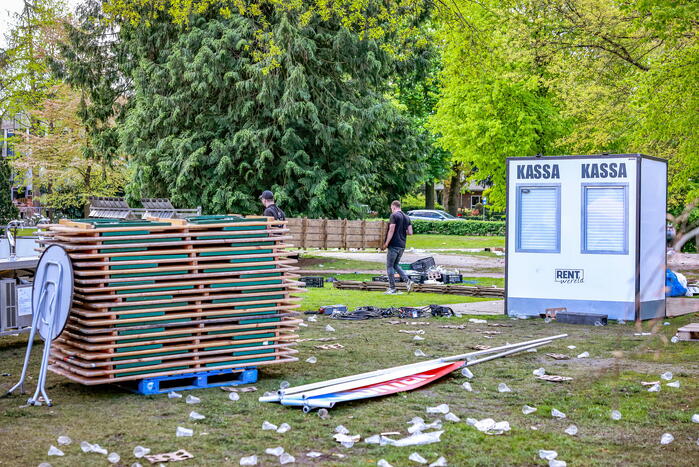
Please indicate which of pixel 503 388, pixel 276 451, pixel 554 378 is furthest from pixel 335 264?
pixel 276 451

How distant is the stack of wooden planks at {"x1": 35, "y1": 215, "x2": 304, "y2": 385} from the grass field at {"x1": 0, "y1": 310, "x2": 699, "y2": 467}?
1.15 ft

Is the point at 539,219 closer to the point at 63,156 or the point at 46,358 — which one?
the point at 46,358

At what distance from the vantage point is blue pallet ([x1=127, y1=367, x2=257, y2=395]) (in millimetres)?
8751

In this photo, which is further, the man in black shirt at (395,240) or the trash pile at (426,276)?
the trash pile at (426,276)

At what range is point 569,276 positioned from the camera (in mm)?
15359

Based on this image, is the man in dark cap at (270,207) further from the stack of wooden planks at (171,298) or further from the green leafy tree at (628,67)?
the green leafy tree at (628,67)

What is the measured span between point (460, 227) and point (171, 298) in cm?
4513

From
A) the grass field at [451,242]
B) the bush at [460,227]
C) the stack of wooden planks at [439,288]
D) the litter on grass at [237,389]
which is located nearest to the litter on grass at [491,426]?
the litter on grass at [237,389]

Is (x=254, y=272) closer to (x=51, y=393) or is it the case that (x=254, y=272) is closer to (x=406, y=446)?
(x=51, y=393)

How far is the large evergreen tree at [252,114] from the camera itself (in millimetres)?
27719

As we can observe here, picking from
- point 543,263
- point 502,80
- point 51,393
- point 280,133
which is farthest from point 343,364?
point 502,80

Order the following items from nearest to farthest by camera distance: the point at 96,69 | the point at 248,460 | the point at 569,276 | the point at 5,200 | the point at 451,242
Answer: the point at 248,460 → the point at 569,276 → the point at 96,69 → the point at 5,200 → the point at 451,242

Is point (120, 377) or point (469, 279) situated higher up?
point (469, 279)

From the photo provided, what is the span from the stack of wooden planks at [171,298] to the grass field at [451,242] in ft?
109
